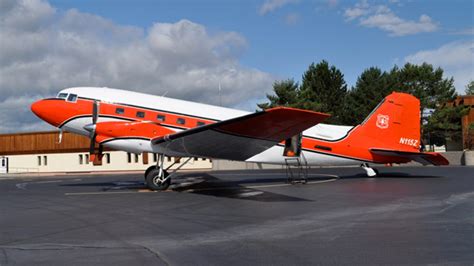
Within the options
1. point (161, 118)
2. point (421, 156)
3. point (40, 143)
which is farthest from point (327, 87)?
point (161, 118)

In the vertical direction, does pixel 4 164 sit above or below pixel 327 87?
below

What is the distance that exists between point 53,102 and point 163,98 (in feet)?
15.0

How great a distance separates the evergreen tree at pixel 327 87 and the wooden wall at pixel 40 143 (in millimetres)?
32955

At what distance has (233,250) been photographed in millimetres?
6895

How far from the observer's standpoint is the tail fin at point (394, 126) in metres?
21.7

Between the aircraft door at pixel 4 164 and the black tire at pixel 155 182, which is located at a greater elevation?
the aircraft door at pixel 4 164

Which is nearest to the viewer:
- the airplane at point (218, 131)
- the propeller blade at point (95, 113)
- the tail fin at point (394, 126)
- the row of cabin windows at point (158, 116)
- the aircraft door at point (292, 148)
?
the airplane at point (218, 131)

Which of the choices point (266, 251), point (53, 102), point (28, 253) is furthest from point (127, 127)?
point (266, 251)

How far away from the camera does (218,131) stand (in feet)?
46.9

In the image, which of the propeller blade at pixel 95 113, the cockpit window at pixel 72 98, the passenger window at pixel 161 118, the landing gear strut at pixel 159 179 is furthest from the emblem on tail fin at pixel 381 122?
the cockpit window at pixel 72 98

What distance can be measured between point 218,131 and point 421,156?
37.0 feet

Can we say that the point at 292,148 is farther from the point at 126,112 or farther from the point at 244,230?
the point at 244,230

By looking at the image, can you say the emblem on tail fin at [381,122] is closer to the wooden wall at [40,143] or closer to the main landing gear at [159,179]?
the main landing gear at [159,179]

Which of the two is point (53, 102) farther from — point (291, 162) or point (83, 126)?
point (291, 162)
